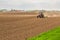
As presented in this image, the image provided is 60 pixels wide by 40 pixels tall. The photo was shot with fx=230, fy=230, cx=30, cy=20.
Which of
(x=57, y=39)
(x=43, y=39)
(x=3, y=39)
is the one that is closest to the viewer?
(x=57, y=39)

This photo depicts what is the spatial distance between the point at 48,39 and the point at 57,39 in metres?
0.93

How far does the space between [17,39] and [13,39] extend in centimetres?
31

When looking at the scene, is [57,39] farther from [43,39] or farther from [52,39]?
[43,39]

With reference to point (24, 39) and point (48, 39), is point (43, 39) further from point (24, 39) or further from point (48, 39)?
point (24, 39)

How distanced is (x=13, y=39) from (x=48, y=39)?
405cm

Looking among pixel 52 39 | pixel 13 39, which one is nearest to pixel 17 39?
pixel 13 39

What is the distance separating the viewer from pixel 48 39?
14.3 m

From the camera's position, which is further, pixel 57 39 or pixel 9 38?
pixel 9 38

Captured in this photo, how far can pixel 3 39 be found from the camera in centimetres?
1742

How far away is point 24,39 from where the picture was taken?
58.1 ft

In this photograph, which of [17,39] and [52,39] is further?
[17,39]

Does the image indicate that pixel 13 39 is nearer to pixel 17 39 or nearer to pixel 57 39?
Answer: pixel 17 39

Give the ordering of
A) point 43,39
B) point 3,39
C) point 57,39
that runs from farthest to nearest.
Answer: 1. point 3,39
2. point 43,39
3. point 57,39

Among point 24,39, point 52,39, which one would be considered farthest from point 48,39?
point 24,39
